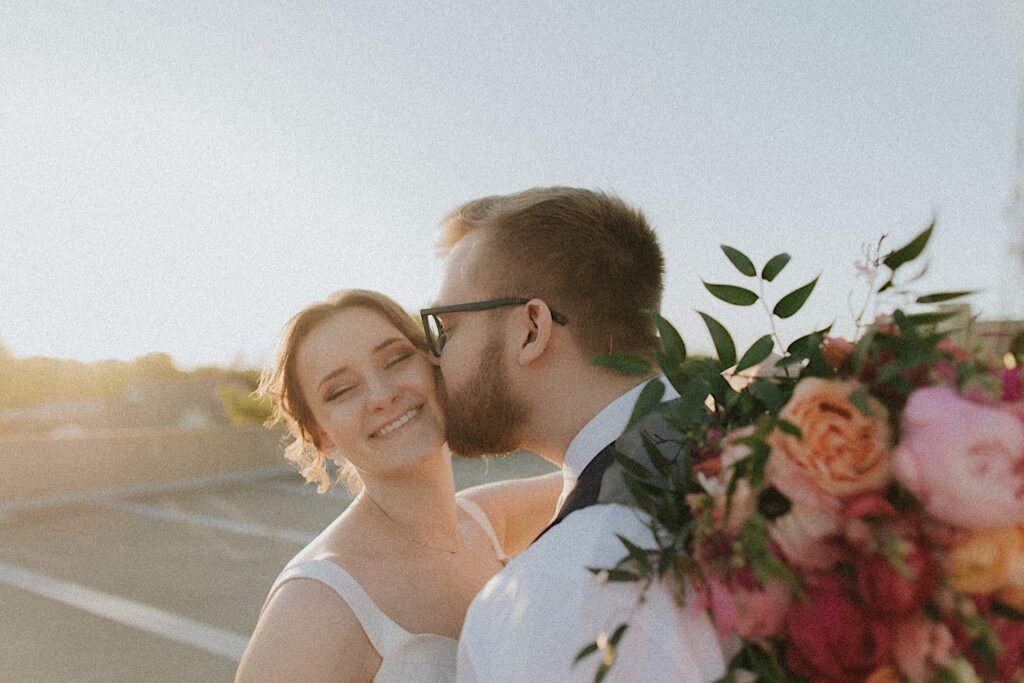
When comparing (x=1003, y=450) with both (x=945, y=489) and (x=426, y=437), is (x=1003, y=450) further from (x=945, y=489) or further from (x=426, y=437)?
(x=426, y=437)

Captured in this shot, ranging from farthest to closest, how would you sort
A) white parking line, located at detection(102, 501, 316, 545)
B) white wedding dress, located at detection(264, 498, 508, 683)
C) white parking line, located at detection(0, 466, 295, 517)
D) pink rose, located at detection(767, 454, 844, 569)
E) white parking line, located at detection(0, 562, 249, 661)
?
white parking line, located at detection(0, 466, 295, 517)
white parking line, located at detection(102, 501, 316, 545)
white parking line, located at detection(0, 562, 249, 661)
white wedding dress, located at detection(264, 498, 508, 683)
pink rose, located at detection(767, 454, 844, 569)

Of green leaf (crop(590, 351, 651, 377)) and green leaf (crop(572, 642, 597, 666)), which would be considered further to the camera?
green leaf (crop(590, 351, 651, 377))

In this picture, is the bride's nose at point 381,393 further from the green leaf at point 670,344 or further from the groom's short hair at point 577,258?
the green leaf at point 670,344

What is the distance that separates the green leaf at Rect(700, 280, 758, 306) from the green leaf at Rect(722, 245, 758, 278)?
0.03 m

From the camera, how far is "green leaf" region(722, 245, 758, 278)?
1414mm

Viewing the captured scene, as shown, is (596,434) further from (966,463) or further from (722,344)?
(966,463)

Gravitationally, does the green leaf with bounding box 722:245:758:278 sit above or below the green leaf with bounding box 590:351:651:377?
above

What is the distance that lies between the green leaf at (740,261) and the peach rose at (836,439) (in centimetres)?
37

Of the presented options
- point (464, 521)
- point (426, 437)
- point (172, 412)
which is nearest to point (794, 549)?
point (426, 437)

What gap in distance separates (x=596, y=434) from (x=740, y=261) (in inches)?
24.5

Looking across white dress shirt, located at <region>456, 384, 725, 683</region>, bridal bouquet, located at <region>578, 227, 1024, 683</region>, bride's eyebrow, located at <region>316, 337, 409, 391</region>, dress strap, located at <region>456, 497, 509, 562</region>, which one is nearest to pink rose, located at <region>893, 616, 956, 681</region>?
bridal bouquet, located at <region>578, 227, 1024, 683</region>

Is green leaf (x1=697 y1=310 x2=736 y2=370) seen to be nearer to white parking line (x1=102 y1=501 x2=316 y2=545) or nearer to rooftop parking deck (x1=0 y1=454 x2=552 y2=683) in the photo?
rooftop parking deck (x1=0 y1=454 x2=552 y2=683)

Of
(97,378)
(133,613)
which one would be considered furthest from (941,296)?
(97,378)

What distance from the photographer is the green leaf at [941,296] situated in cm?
129
